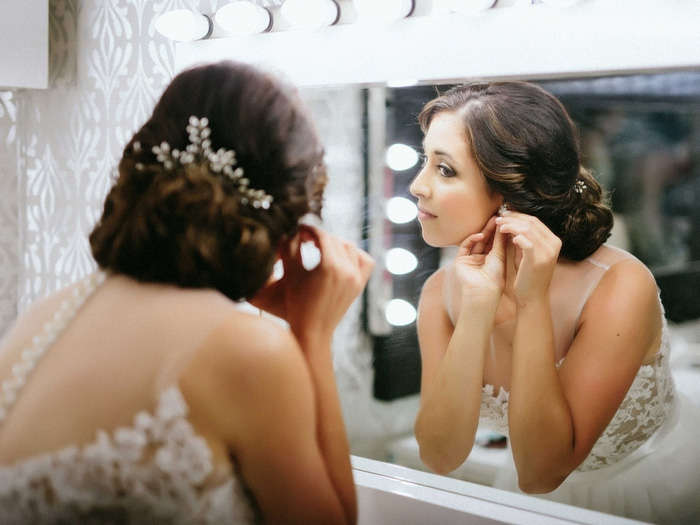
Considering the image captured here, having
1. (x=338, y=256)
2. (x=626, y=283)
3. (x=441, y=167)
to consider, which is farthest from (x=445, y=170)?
(x=626, y=283)

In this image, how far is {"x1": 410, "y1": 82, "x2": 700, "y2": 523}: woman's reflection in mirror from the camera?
946 millimetres

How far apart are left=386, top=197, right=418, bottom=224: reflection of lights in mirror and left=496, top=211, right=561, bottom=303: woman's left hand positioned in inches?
6.7

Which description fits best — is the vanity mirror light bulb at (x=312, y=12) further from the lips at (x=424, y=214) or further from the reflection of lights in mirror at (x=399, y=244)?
the lips at (x=424, y=214)

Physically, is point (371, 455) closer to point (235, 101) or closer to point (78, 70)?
point (235, 101)

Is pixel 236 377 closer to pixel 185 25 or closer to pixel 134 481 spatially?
pixel 134 481

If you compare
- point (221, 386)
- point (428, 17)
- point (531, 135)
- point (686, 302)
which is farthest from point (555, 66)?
point (221, 386)

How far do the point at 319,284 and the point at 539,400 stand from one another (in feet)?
1.23

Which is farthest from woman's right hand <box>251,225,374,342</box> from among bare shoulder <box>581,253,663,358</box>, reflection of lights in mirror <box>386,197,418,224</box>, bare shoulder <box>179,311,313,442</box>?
bare shoulder <box>581,253,663,358</box>

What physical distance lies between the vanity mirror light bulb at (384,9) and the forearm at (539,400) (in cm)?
54

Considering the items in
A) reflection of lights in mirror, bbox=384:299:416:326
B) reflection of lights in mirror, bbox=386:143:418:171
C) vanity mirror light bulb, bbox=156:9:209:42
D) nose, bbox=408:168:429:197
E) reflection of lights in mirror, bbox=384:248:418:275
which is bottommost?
reflection of lights in mirror, bbox=384:299:416:326

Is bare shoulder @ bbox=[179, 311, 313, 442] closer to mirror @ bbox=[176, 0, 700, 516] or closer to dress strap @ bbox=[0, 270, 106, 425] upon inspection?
dress strap @ bbox=[0, 270, 106, 425]

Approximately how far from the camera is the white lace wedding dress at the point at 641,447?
0.94 meters

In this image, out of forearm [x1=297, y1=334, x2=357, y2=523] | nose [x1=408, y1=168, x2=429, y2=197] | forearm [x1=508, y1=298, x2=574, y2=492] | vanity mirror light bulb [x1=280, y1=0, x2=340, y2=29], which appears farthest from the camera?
vanity mirror light bulb [x1=280, y1=0, x2=340, y2=29]

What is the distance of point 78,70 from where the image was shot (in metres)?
1.66
